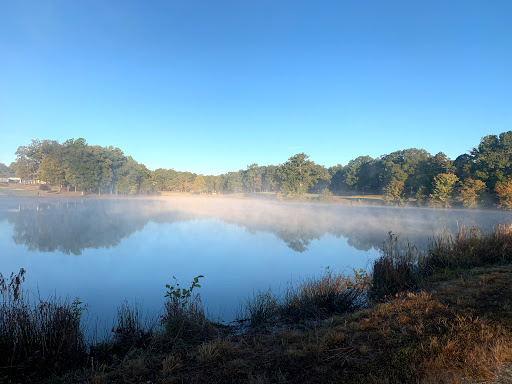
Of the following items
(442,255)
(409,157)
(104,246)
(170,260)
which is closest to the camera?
(442,255)

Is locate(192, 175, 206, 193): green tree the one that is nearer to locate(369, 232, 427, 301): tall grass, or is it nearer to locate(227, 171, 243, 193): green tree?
locate(227, 171, 243, 193): green tree

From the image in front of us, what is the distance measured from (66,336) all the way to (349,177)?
75.6m

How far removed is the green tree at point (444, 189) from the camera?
4041 centimetres

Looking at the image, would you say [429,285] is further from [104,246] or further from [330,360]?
[104,246]

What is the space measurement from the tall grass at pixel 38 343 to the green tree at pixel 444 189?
46773 mm

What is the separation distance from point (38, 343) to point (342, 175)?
84.1 meters

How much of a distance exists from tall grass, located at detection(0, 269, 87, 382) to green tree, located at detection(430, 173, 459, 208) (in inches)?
1841

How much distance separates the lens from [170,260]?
38.7ft

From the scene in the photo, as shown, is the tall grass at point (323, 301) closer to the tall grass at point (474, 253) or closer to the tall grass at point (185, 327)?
the tall grass at point (185, 327)

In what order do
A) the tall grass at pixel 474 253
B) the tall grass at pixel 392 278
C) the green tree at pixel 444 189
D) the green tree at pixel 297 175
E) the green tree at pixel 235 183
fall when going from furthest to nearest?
1. the green tree at pixel 235 183
2. the green tree at pixel 297 175
3. the green tree at pixel 444 189
4. the tall grass at pixel 474 253
5. the tall grass at pixel 392 278

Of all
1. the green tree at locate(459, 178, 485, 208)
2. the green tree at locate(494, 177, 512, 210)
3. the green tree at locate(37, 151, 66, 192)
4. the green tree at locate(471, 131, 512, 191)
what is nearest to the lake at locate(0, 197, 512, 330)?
the green tree at locate(494, 177, 512, 210)

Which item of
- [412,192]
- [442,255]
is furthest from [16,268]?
[412,192]

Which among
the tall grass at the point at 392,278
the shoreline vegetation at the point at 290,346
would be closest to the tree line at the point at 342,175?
the tall grass at the point at 392,278

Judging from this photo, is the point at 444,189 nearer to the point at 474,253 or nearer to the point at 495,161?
the point at 495,161
